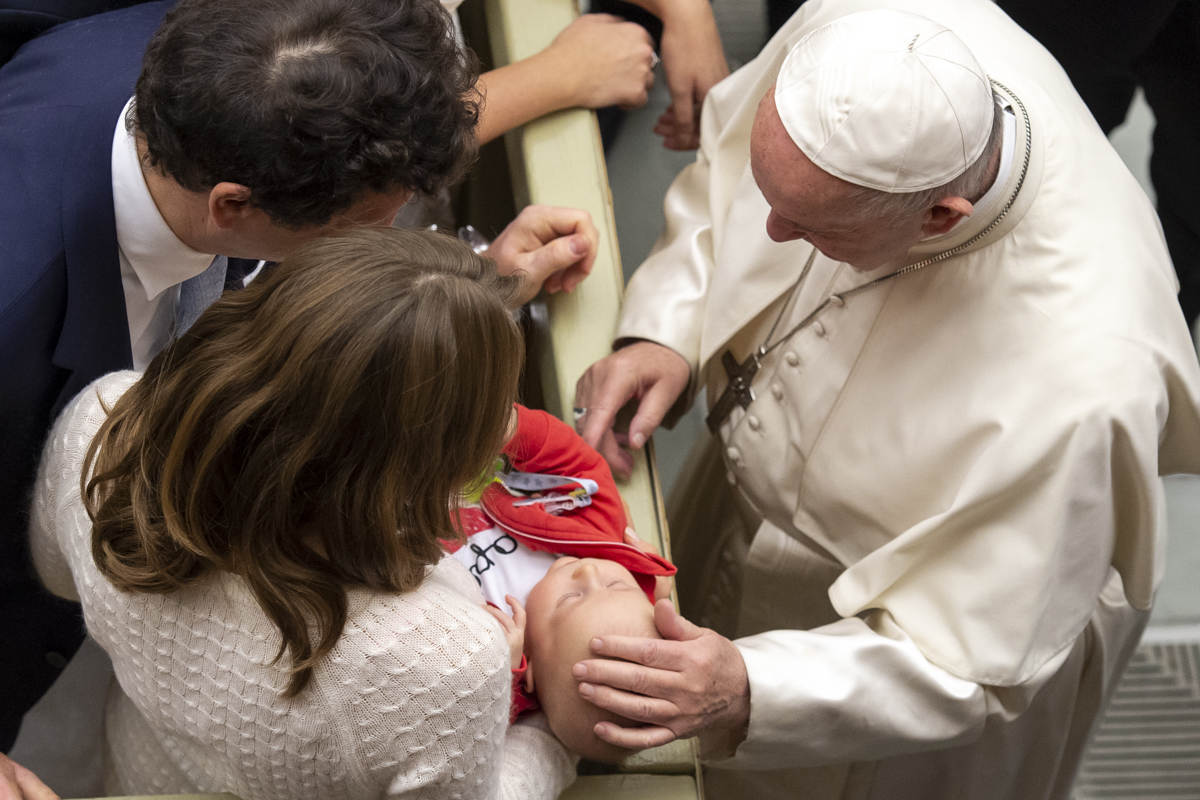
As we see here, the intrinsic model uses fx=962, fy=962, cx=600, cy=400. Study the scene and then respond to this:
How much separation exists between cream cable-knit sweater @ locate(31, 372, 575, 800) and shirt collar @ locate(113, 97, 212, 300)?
447 millimetres

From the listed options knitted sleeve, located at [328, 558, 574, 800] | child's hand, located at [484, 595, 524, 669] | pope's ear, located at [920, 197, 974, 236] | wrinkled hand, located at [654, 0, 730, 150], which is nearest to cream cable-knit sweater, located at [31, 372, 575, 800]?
knitted sleeve, located at [328, 558, 574, 800]

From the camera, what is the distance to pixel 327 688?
1059 mm

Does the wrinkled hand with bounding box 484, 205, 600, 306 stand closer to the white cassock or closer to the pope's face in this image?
the white cassock

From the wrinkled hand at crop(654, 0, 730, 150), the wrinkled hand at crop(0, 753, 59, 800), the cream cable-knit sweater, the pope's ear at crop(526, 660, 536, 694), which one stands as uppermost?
the wrinkled hand at crop(654, 0, 730, 150)

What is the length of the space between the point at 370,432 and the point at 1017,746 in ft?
5.58

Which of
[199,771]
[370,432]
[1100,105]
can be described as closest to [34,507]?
[199,771]

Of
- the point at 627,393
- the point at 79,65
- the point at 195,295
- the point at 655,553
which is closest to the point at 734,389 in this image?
the point at 627,393

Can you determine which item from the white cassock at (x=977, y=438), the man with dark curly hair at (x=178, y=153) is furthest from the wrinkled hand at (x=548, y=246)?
the man with dark curly hair at (x=178, y=153)

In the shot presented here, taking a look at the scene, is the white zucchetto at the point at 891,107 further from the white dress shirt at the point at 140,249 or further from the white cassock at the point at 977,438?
the white dress shirt at the point at 140,249

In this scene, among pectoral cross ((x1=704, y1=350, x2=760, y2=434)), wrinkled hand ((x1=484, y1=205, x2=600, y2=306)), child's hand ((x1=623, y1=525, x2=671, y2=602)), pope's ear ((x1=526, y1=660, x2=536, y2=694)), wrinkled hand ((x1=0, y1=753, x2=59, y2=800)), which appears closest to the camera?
wrinkled hand ((x1=0, y1=753, x2=59, y2=800))

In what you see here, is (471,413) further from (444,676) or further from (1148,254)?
(1148,254)

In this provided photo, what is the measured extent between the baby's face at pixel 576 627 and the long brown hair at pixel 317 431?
0.49 metres

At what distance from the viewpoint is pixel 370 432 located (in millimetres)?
1004

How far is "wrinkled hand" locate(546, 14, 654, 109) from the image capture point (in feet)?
7.13
